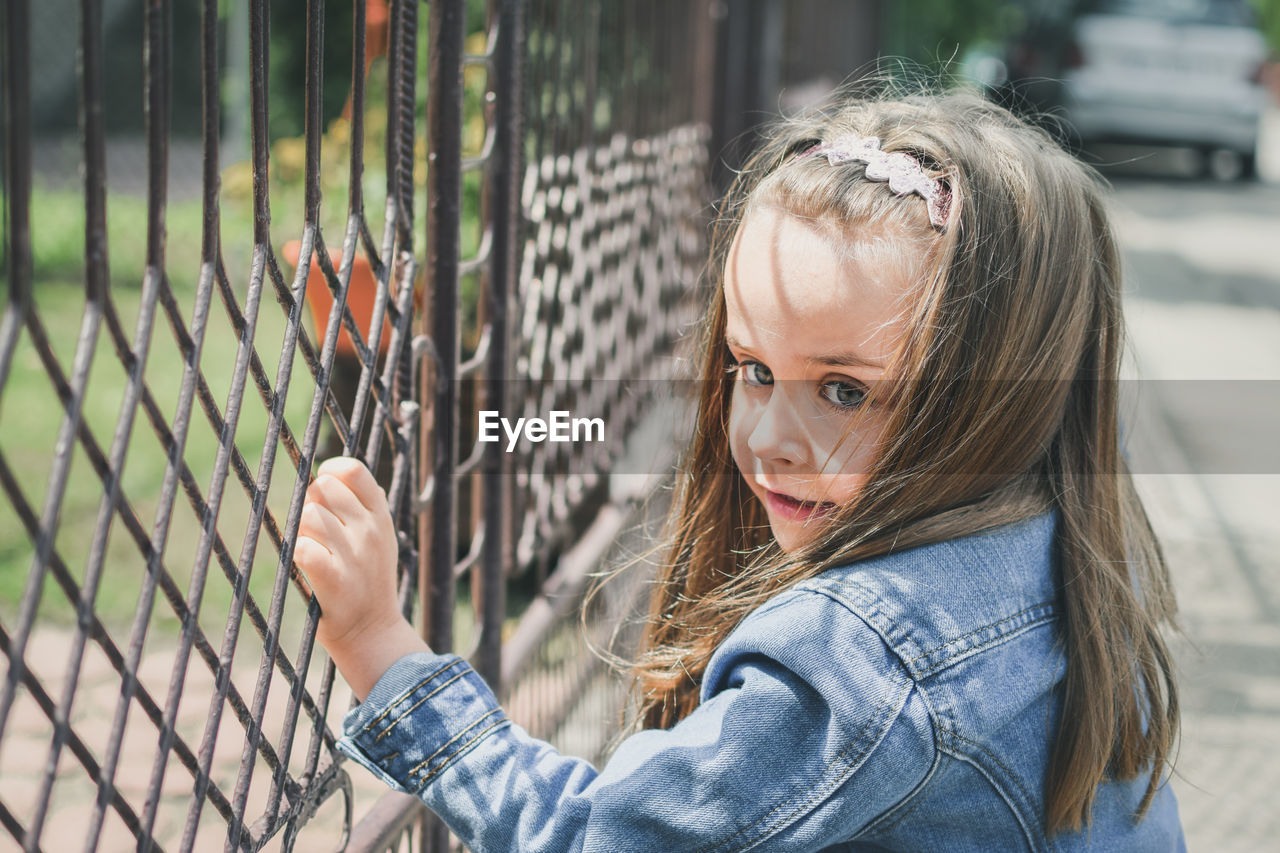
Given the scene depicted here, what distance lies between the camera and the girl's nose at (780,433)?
3.90 ft

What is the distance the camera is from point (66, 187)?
9305mm

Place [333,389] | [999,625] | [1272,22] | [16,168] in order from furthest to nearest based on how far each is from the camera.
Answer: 1. [1272,22]
2. [333,389]
3. [999,625]
4. [16,168]

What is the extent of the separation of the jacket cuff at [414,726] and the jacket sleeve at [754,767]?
3 centimetres

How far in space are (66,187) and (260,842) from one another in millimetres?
9263

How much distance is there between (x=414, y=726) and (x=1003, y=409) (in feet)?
2.09

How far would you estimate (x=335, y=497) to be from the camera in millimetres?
1183

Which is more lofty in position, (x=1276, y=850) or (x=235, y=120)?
(x=235, y=120)

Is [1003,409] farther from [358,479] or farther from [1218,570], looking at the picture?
[1218,570]

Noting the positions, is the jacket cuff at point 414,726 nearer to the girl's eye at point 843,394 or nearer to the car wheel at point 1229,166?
the girl's eye at point 843,394

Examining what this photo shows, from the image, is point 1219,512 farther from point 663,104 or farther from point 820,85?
point 820,85

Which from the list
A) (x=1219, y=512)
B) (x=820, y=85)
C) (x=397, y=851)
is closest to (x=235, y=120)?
(x=820, y=85)

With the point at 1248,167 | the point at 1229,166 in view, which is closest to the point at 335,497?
the point at 1248,167

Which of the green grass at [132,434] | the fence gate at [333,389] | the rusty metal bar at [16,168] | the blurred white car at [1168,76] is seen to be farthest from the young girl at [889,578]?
the blurred white car at [1168,76]

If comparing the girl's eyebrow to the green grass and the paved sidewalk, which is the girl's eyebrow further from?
the green grass
